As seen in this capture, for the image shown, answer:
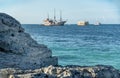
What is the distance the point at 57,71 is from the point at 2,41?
345 centimetres

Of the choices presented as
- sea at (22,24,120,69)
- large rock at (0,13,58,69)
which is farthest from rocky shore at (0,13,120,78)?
sea at (22,24,120,69)

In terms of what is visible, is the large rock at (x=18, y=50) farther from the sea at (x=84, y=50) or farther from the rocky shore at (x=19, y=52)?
the sea at (x=84, y=50)

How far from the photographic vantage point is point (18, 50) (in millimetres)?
11625

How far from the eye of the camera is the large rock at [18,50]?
36.2ft

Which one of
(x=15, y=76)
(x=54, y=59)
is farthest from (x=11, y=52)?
(x=15, y=76)

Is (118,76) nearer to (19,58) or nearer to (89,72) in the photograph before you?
(89,72)

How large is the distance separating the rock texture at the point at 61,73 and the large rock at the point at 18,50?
227 cm

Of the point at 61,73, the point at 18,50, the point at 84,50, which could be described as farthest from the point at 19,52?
the point at 84,50

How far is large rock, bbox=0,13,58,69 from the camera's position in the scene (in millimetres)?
11019

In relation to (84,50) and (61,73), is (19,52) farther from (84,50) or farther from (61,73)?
(84,50)

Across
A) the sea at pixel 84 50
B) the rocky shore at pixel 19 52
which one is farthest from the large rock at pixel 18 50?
the sea at pixel 84 50

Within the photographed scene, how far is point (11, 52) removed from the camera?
1151 centimetres

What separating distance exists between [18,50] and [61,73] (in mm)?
3567

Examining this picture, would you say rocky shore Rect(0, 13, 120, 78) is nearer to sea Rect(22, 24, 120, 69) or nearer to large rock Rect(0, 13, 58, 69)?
large rock Rect(0, 13, 58, 69)
